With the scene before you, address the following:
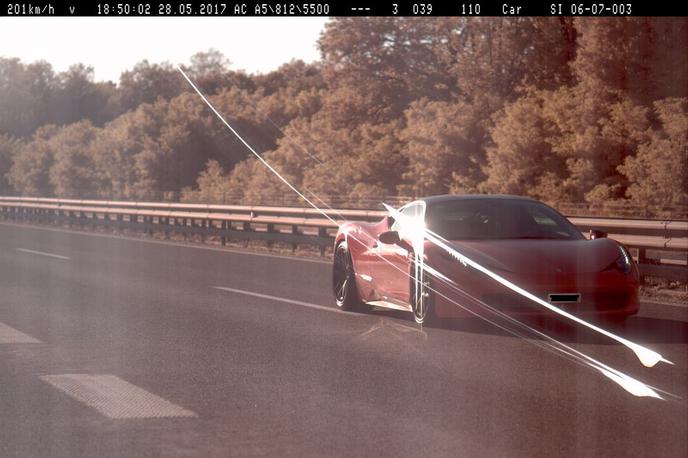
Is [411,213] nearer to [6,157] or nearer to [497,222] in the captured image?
[497,222]

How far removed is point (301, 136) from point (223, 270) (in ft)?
181

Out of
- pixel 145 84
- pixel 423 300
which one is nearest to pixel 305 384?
pixel 423 300

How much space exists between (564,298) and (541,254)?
0.52 meters

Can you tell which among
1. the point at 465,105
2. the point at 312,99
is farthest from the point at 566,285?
the point at 312,99

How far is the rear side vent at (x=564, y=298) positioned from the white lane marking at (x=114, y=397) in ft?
12.4

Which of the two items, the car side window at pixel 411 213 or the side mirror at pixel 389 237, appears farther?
the car side window at pixel 411 213

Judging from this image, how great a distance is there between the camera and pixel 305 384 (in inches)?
302

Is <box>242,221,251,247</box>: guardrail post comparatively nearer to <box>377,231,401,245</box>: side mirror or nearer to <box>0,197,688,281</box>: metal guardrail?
<box>0,197,688,281</box>: metal guardrail

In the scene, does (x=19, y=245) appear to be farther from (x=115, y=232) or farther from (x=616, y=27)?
(x=616, y=27)

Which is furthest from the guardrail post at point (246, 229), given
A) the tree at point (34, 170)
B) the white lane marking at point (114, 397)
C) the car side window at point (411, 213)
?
the tree at point (34, 170)

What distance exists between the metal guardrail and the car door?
143 inches

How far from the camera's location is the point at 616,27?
45812mm

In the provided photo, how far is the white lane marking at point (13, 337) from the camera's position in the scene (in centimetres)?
984

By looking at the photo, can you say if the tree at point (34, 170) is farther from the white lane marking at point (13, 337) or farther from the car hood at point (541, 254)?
the car hood at point (541, 254)
